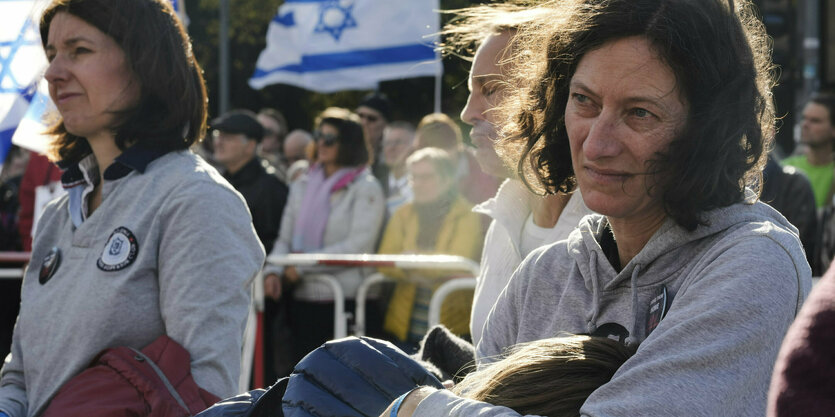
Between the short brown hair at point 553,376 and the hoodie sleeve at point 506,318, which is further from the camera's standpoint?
the hoodie sleeve at point 506,318

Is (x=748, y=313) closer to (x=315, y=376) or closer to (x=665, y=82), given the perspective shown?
(x=665, y=82)

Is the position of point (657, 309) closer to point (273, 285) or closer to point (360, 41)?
point (273, 285)

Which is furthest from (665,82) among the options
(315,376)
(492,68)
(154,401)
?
(154,401)

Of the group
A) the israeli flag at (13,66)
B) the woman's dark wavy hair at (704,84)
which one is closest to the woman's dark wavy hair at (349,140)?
the israeli flag at (13,66)

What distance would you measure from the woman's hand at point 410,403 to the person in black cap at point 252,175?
18.9 feet

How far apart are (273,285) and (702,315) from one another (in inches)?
213

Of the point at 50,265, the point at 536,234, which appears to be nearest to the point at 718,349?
the point at 536,234

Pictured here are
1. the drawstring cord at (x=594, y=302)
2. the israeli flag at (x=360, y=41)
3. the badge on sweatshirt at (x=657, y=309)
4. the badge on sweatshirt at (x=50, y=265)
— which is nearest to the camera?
the badge on sweatshirt at (x=657, y=309)

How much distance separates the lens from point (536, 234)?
2857 millimetres

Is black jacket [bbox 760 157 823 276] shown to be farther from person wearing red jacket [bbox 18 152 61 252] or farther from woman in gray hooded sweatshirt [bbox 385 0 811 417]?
person wearing red jacket [bbox 18 152 61 252]

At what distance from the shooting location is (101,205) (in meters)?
2.83

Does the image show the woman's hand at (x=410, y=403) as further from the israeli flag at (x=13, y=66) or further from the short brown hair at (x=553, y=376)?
the israeli flag at (x=13, y=66)

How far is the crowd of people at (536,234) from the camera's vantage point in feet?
5.09

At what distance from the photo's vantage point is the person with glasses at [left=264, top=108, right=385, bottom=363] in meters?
6.76
